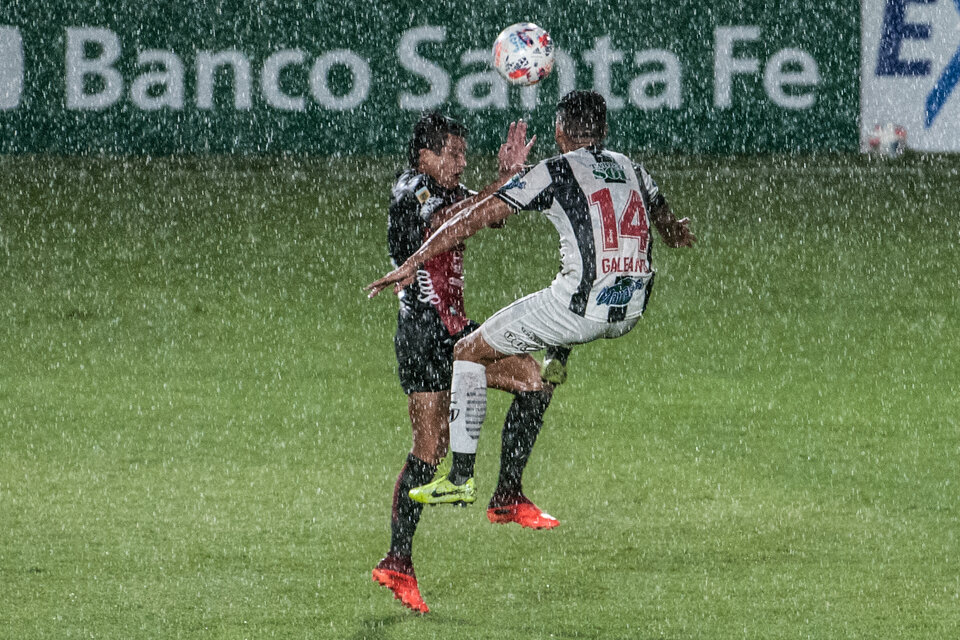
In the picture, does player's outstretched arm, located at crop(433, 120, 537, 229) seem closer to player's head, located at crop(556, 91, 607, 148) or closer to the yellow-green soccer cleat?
player's head, located at crop(556, 91, 607, 148)

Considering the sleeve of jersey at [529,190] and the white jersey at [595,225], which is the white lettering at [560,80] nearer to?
the white jersey at [595,225]

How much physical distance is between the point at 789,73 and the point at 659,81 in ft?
5.03

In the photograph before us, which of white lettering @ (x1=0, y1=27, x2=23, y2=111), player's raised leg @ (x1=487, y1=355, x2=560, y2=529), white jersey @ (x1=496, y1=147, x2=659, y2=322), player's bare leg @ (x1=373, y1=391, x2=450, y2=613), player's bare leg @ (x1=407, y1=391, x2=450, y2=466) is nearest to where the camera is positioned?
white jersey @ (x1=496, y1=147, x2=659, y2=322)

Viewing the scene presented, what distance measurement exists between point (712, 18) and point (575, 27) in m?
1.62

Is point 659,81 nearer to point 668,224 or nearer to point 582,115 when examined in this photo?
point 668,224

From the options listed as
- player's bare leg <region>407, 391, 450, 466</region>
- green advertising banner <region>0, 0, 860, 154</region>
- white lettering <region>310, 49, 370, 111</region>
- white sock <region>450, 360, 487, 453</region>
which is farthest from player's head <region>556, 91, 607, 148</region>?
white lettering <region>310, 49, 370, 111</region>

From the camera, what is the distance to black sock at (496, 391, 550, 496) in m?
6.98

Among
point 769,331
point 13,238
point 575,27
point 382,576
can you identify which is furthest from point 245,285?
point 382,576

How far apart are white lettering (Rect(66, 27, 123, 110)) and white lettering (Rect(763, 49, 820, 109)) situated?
755cm

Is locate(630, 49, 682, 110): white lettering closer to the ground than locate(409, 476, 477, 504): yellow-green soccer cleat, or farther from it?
farther from it

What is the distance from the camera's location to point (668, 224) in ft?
22.2

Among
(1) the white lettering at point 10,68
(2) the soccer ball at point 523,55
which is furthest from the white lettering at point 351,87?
(2) the soccer ball at point 523,55

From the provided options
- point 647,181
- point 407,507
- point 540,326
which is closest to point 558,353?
point 540,326

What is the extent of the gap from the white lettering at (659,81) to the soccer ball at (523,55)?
10125 mm
